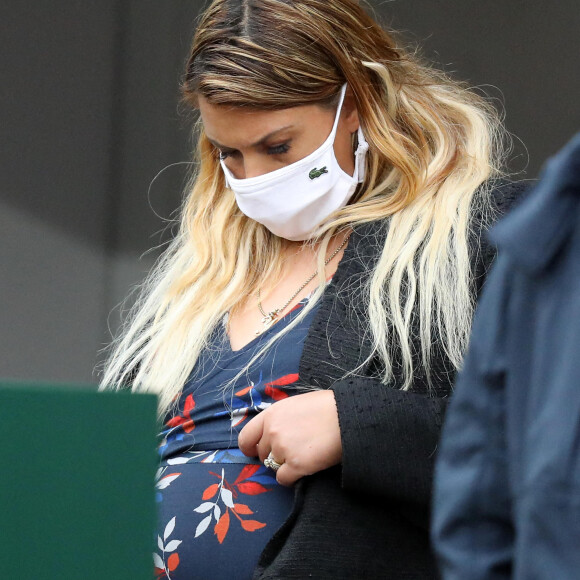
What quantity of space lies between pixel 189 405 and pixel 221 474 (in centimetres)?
20

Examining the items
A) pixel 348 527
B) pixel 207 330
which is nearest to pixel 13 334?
pixel 207 330

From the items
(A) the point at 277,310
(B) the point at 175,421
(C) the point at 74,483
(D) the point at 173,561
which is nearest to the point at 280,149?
(A) the point at 277,310

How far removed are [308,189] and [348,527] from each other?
0.68 metres

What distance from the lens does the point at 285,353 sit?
177cm

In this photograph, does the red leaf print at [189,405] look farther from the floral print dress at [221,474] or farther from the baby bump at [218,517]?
the baby bump at [218,517]

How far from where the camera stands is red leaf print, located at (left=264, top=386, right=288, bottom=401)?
1.73 metres

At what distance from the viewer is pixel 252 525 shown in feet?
5.36

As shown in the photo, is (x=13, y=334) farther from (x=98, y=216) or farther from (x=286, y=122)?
(x=286, y=122)

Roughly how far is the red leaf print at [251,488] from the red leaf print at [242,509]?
23mm

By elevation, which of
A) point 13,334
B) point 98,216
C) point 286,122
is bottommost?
point 13,334

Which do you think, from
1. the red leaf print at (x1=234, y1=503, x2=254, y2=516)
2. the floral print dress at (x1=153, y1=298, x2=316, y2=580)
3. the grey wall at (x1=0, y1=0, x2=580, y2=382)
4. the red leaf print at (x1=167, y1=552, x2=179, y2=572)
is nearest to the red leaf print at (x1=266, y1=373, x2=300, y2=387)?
the floral print dress at (x1=153, y1=298, x2=316, y2=580)

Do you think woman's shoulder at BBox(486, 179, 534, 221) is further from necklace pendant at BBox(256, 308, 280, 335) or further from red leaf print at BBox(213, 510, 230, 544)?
red leaf print at BBox(213, 510, 230, 544)

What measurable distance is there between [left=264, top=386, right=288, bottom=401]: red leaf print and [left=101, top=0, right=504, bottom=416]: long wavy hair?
17cm

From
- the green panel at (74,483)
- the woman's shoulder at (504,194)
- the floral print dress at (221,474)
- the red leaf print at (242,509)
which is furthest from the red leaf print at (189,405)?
the green panel at (74,483)
